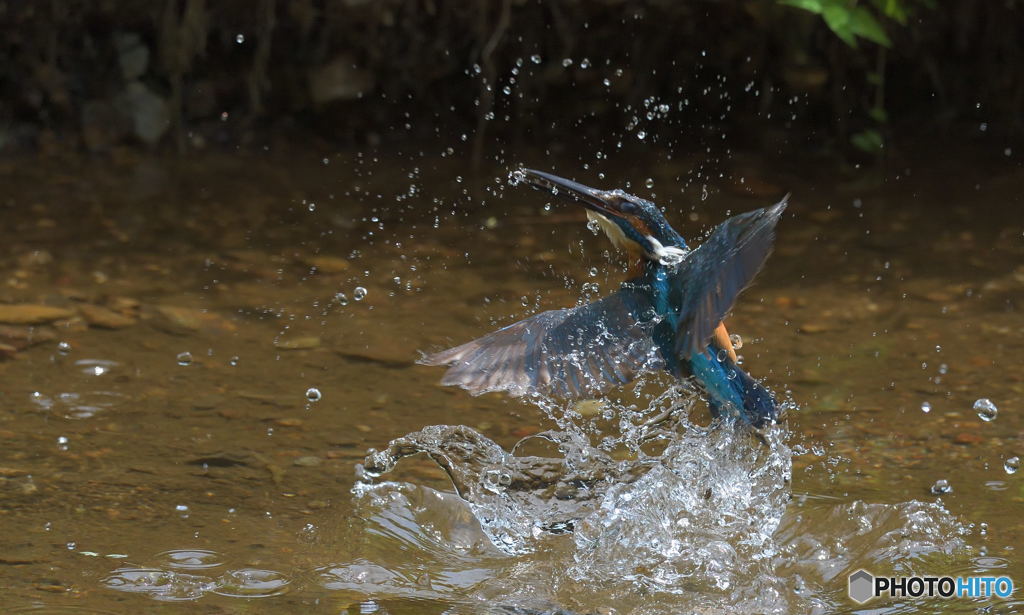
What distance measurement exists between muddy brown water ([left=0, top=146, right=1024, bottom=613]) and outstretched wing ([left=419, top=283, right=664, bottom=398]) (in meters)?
0.62

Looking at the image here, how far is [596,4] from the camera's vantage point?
6.44m

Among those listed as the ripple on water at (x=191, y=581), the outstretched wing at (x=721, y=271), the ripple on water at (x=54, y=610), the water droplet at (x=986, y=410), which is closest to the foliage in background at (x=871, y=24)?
the water droplet at (x=986, y=410)

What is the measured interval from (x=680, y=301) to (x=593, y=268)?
201cm

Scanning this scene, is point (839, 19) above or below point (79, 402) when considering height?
above

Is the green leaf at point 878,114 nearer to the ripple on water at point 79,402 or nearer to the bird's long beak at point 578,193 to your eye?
the bird's long beak at point 578,193

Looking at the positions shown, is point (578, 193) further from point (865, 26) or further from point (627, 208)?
point (865, 26)

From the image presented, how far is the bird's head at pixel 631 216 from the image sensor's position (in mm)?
3662

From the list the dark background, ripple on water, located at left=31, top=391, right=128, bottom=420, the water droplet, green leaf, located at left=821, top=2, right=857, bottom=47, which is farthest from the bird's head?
the dark background

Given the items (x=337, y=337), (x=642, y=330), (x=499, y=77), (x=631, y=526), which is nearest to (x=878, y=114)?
(x=499, y=77)

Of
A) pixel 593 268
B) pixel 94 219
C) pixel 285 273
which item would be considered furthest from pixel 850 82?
pixel 94 219

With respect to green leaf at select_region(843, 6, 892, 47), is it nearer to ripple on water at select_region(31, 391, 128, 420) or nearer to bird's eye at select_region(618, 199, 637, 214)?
bird's eye at select_region(618, 199, 637, 214)

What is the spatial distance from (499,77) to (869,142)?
2.02 metres

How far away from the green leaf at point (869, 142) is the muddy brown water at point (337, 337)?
9.6 inches

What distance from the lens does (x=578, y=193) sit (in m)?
3.68
